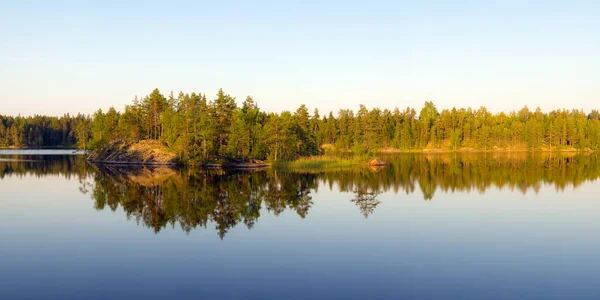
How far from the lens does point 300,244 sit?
89.0 ft

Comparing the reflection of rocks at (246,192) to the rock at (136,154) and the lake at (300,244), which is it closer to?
the lake at (300,244)

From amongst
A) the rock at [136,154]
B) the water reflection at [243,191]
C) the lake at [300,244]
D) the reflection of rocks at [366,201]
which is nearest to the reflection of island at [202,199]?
the water reflection at [243,191]

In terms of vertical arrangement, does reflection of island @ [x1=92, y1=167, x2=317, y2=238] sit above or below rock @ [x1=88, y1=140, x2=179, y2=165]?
below

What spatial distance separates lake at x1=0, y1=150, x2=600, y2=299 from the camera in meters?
19.6

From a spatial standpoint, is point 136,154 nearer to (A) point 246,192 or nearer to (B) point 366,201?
(A) point 246,192

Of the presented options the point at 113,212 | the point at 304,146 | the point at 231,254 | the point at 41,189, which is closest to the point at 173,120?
the point at 304,146

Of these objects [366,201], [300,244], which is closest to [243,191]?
[366,201]

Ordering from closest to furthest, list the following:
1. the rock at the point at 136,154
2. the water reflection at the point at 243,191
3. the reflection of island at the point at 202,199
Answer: the reflection of island at the point at 202,199, the water reflection at the point at 243,191, the rock at the point at 136,154

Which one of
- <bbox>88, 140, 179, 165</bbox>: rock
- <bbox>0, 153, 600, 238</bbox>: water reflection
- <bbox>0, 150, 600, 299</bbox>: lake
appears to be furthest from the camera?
<bbox>88, 140, 179, 165</bbox>: rock

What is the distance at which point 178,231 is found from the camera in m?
30.6

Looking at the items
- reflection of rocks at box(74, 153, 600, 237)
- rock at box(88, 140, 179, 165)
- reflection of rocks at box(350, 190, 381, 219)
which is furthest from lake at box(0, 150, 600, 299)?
rock at box(88, 140, 179, 165)

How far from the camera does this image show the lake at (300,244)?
19.6m

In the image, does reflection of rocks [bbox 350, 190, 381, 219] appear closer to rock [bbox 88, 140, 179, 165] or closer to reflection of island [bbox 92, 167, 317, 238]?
reflection of island [bbox 92, 167, 317, 238]

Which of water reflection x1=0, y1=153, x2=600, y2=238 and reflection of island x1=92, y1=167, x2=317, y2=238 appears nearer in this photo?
reflection of island x1=92, y1=167, x2=317, y2=238
